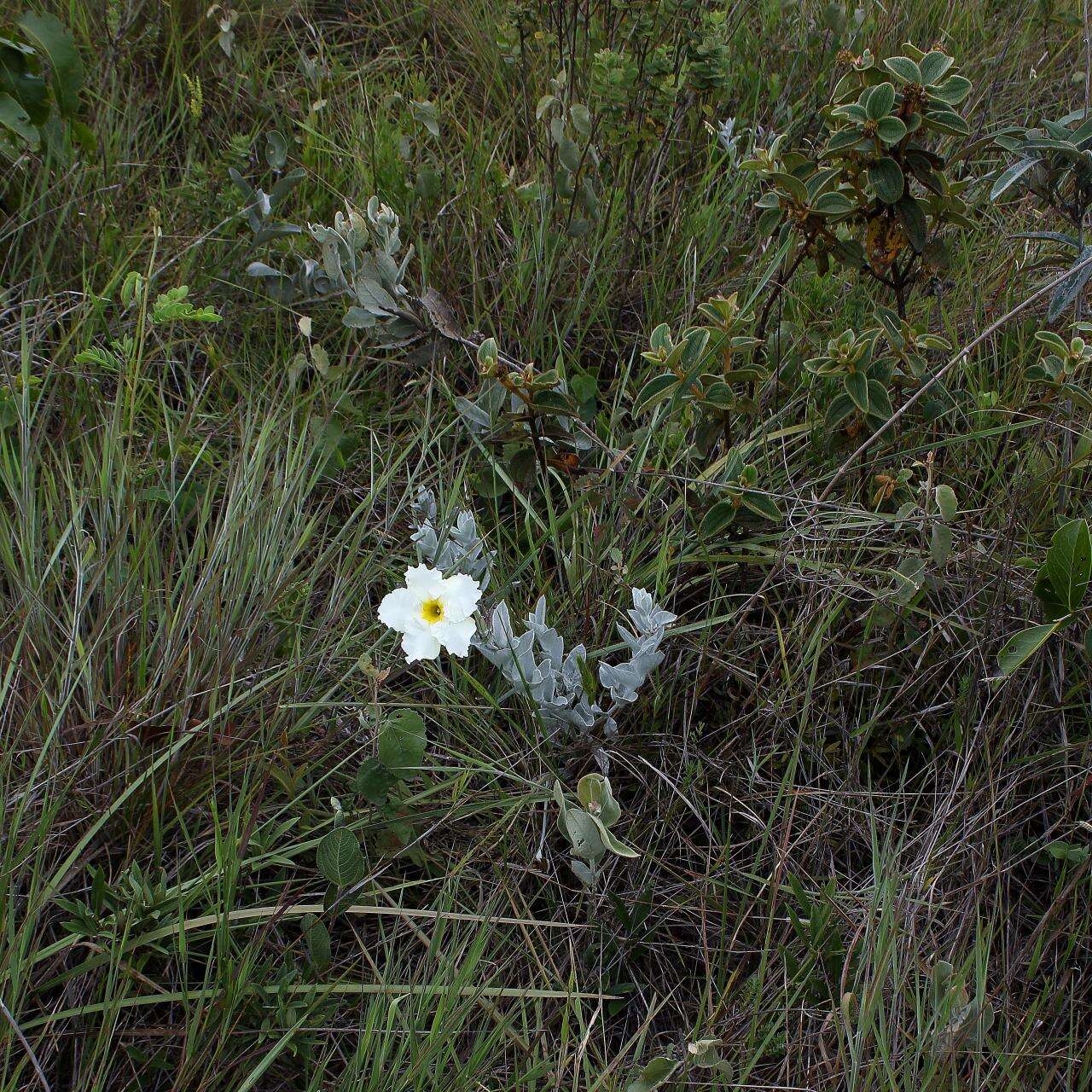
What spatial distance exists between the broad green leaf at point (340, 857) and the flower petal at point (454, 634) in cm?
28

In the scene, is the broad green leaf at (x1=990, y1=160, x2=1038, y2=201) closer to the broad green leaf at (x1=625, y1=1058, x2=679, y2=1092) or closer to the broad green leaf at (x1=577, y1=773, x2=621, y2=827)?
the broad green leaf at (x1=577, y1=773, x2=621, y2=827)

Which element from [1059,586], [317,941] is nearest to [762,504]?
[1059,586]

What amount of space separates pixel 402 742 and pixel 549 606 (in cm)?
49

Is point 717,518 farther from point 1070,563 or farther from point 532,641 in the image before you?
point 1070,563

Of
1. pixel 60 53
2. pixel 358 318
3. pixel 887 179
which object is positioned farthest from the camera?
pixel 60 53

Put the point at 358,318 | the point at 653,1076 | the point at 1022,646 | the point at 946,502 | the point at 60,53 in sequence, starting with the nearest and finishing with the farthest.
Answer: the point at 653,1076 < the point at 1022,646 < the point at 946,502 < the point at 358,318 < the point at 60,53

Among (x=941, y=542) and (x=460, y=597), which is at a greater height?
(x=941, y=542)

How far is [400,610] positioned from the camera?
1.44 m

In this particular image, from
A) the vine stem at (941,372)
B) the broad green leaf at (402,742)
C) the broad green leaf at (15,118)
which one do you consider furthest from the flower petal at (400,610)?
the broad green leaf at (15,118)

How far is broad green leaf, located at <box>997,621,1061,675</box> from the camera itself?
1487 mm

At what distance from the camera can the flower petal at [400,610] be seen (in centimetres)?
142

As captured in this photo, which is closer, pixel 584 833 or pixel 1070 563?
pixel 584 833

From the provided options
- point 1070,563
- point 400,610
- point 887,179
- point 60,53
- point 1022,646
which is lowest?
point 400,610

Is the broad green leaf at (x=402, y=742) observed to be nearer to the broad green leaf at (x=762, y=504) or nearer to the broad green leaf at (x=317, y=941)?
the broad green leaf at (x=317, y=941)
